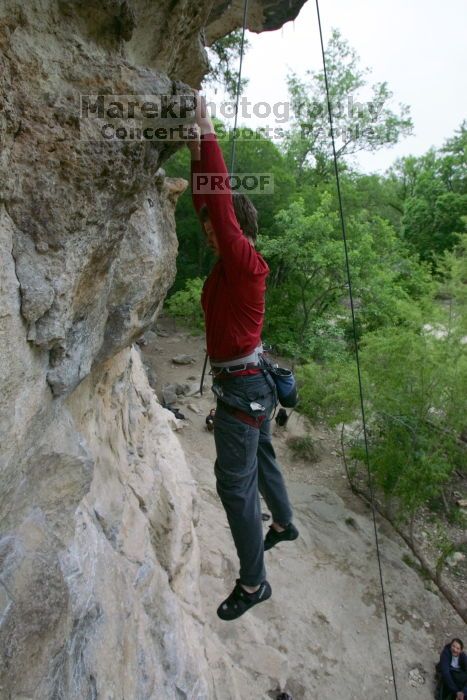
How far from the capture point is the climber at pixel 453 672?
6.78 metres

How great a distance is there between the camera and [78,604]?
2.74 metres

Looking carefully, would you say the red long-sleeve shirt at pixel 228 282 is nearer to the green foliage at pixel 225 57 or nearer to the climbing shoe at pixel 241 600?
the climbing shoe at pixel 241 600

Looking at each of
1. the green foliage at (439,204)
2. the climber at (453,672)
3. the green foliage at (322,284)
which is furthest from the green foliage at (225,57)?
the green foliage at (439,204)

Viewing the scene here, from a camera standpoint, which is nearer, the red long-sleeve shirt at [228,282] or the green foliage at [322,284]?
the red long-sleeve shirt at [228,282]

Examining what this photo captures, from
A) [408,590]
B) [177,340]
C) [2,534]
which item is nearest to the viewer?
[2,534]

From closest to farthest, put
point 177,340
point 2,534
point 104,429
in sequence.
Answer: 1. point 2,534
2. point 104,429
3. point 177,340

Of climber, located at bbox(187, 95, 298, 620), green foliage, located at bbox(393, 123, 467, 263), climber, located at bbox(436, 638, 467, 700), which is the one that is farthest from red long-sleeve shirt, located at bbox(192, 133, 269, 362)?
green foliage, located at bbox(393, 123, 467, 263)

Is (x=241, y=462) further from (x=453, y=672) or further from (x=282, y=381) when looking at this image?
(x=453, y=672)

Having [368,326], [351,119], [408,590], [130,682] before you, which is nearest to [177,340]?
[368,326]

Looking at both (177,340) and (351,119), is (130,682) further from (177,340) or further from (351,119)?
(351,119)

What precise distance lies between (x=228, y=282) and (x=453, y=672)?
296 inches

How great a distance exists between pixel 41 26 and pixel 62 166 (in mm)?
606

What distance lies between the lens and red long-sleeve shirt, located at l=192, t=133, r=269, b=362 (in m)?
2.37

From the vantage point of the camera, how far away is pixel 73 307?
2.38 metres
